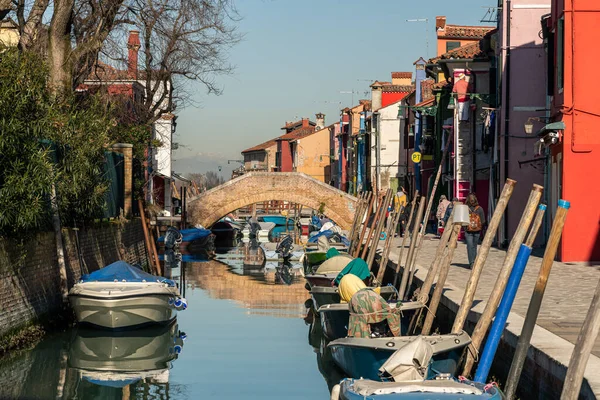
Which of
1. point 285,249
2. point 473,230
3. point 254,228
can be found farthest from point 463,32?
point 473,230

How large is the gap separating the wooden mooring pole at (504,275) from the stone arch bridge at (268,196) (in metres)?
32.5

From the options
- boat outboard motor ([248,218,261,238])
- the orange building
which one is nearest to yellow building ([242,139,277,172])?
boat outboard motor ([248,218,261,238])

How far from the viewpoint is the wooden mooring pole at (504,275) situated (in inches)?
354

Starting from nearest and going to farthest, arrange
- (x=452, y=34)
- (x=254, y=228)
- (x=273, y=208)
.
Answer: (x=452, y=34) < (x=254, y=228) < (x=273, y=208)

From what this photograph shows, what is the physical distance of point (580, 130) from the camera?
741 inches

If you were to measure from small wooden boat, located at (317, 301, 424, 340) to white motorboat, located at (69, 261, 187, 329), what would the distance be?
2.83 m

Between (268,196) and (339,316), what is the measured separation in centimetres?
2960

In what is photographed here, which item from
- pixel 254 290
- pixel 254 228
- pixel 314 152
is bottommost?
pixel 254 228

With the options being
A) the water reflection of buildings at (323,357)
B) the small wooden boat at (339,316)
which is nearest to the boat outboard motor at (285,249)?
the water reflection of buildings at (323,357)

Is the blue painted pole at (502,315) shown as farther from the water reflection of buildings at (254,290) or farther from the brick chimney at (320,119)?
the brick chimney at (320,119)

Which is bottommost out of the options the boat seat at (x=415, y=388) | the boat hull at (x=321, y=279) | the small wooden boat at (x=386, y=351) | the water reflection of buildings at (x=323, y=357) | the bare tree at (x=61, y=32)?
the water reflection of buildings at (x=323, y=357)

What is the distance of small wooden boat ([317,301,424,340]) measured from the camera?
12.0m

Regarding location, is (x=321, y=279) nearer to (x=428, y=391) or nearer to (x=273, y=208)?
(x=428, y=391)

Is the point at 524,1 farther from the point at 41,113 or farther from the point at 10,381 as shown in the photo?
the point at 10,381
